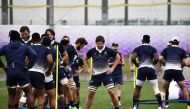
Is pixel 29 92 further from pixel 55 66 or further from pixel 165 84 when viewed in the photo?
pixel 165 84

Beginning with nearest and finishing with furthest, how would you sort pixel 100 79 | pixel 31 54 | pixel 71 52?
pixel 31 54 → pixel 100 79 → pixel 71 52

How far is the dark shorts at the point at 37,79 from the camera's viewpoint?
1502 cm

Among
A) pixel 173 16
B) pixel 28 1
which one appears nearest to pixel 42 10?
pixel 28 1

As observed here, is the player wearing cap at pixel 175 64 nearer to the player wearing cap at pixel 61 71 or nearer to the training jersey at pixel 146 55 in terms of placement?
the training jersey at pixel 146 55

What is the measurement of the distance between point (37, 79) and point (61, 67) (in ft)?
5.38

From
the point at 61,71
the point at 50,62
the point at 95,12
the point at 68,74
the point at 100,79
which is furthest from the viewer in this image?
the point at 95,12

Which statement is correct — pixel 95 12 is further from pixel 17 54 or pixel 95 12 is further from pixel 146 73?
pixel 17 54

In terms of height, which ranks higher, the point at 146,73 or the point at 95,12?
the point at 95,12

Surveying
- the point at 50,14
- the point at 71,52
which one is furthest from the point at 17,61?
the point at 50,14

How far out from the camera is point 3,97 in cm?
2223

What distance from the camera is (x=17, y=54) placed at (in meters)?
14.9

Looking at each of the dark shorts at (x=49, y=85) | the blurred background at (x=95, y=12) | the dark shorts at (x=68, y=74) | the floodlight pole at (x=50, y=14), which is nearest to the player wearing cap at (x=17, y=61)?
the dark shorts at (x=49, y=85)

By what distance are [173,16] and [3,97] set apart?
15.3 meters

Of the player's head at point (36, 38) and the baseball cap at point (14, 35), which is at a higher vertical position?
the baseball cap at point (14, 35)
